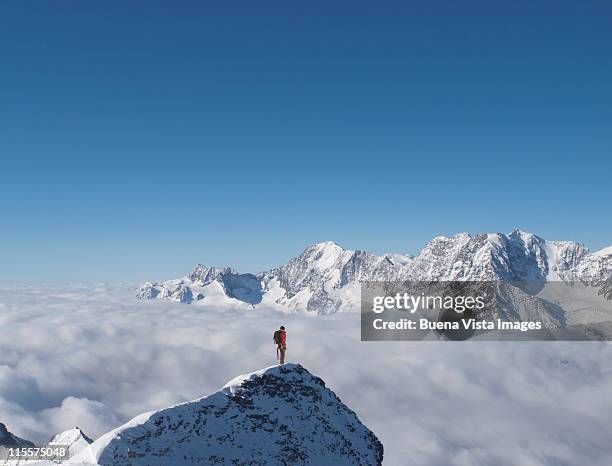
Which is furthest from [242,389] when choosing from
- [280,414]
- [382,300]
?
[382,300]

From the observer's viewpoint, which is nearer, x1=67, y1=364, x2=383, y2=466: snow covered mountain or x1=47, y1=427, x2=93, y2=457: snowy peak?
x1=67, y1=364, x2=383, y2=466: snow covered mountain

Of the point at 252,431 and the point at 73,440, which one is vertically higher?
the point at 252,431

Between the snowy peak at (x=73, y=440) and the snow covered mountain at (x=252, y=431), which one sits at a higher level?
the snow covered mountain at (x=252, y=431)

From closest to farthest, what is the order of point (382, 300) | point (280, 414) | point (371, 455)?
1. point (280, 414)
2. point (371, 455)
3. point (382, 300)

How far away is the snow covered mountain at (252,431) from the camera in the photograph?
46.2 meters

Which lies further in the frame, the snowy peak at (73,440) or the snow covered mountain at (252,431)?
the snowy peak at (73,440)

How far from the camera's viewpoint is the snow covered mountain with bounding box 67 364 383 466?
152 feet

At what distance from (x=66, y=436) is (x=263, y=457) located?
86.9 metres

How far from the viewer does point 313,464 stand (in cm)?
5281

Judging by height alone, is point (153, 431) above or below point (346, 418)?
above

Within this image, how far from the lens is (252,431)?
53.1m

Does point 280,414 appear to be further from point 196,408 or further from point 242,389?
point 196,408

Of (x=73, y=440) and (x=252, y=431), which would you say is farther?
(x=73, y=440)

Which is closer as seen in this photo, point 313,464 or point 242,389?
point 313,464
